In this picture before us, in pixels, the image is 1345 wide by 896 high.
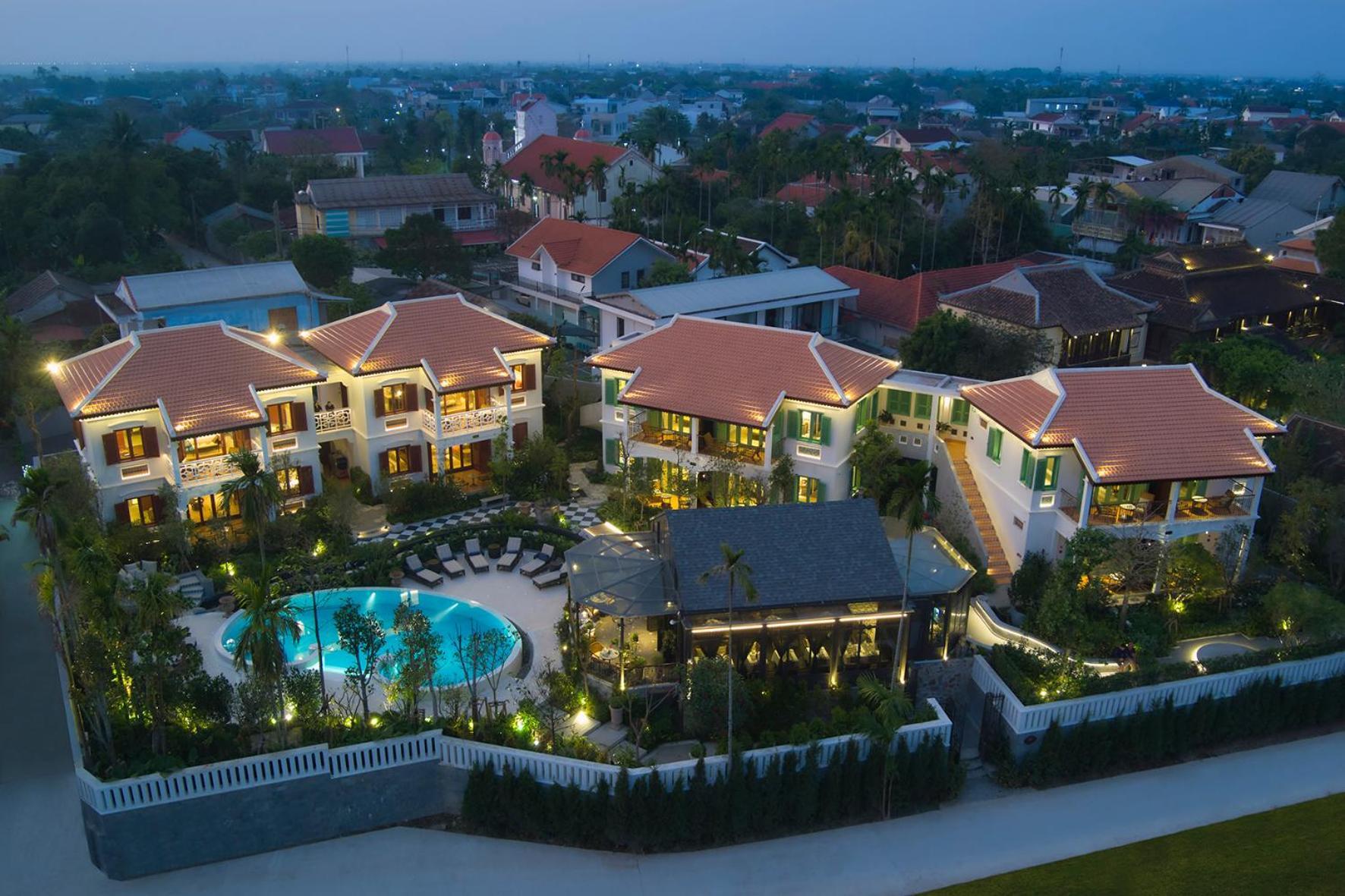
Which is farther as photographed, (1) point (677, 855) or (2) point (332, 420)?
(2) point (332, 420)

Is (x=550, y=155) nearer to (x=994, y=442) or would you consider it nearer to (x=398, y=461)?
(x=398, y=461)

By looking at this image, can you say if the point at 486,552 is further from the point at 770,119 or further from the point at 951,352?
the point at 770,119

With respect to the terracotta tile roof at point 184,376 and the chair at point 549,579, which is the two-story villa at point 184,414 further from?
the chair at point 549,579

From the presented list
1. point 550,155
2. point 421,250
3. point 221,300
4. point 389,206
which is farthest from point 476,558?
point 550,155

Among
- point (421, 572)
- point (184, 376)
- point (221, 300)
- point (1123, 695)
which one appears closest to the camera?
point (1123, 695)

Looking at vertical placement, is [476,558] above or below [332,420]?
below

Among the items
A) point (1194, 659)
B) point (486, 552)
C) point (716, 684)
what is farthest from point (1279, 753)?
point (486, 552)

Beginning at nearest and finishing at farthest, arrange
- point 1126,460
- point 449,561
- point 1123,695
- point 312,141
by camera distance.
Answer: point 1123,695
point 1126,460
point 449,561
point 312,141
